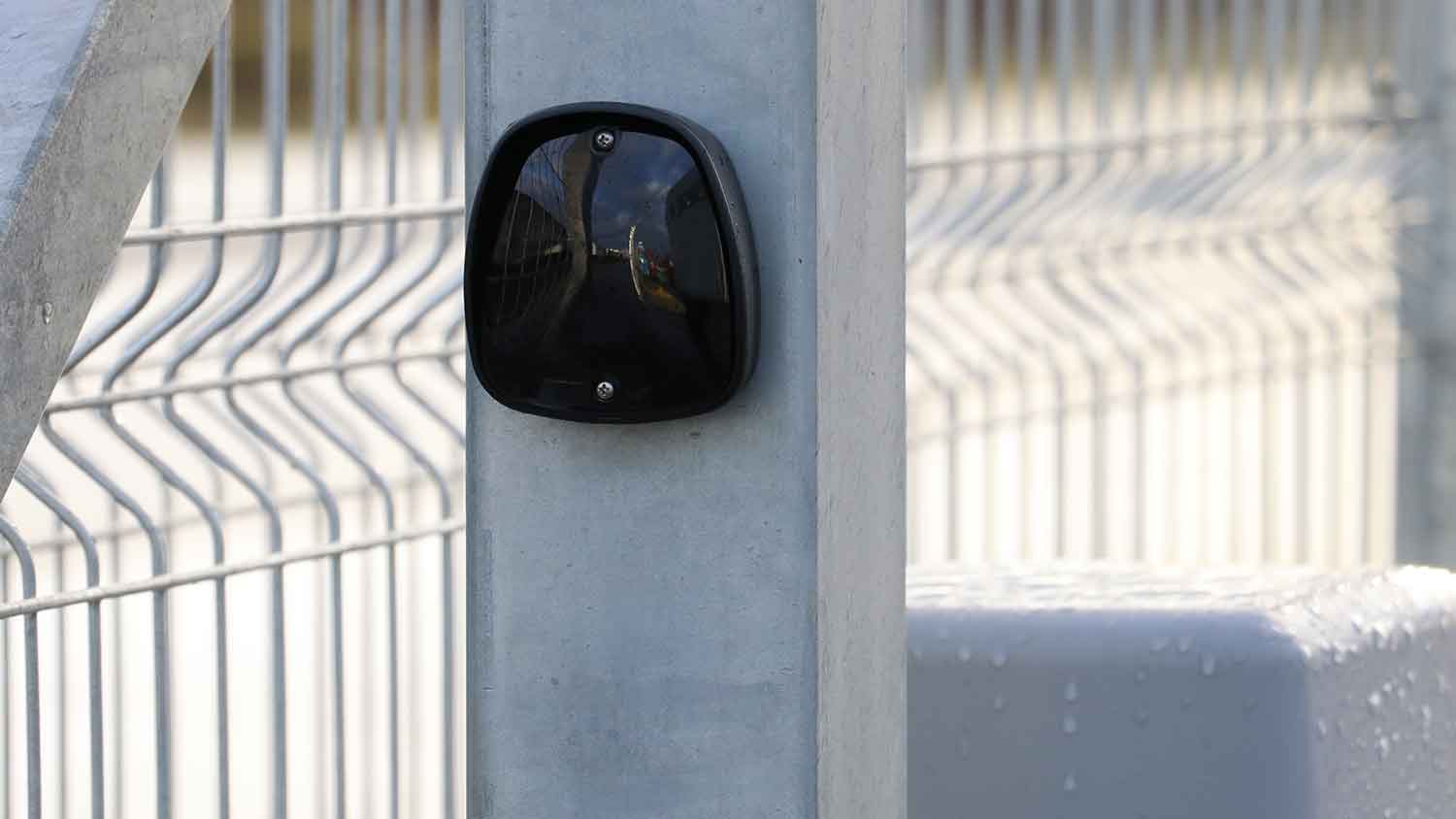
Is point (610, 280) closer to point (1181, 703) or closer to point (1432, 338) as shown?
point (1181, 703)

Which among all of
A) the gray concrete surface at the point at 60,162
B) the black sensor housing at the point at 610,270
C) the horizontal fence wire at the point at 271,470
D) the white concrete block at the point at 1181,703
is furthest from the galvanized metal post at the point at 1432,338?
the gray concrete surface at the point at 60,162

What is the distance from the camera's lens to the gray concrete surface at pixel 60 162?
4.09 feet

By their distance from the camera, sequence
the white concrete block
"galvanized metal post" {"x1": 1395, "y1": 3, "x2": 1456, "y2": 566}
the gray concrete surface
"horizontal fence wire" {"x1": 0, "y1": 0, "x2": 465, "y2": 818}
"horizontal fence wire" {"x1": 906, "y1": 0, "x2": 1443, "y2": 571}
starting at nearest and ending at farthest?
1. the gray concrete surface
2. the white concrete block
3. "horizontal fence wire" {"x1": 0, "y1": 0, "x2": 465, "y2": 818}
4. "horizontal fence wire" {"x1": 906, "y1": 0, "x2": 1443, "y2": 571}
5. "galvanized metal post" {"x1": 1395, "y1": 3, "x2": 1456, "y2": 566}

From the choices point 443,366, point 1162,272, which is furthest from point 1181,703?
point 1162,272

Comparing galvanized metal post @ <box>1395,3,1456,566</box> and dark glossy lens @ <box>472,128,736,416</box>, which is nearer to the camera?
dark glossy lens @ <box>472,128,736,416</box>

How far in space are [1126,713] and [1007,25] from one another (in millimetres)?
2558

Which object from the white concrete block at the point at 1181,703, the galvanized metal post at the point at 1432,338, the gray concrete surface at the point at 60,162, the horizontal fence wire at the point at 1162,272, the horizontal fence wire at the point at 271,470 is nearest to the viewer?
the gray concrete surface at the point at 60,162

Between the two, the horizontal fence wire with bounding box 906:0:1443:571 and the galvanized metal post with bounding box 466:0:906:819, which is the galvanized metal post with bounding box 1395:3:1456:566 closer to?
the horizontal fence wire with bounding box 906:0:1443:571

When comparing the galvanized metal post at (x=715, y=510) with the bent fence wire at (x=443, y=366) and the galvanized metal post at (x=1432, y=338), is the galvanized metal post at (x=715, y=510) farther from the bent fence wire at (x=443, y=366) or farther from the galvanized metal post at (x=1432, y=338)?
the galvanized metal post at (x=1432, y=338)

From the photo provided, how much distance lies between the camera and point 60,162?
4.17 ft

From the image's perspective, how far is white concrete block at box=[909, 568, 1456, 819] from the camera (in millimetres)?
2111

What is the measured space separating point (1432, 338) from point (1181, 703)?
140 inches

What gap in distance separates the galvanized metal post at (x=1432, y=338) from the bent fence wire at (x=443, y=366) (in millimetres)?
28

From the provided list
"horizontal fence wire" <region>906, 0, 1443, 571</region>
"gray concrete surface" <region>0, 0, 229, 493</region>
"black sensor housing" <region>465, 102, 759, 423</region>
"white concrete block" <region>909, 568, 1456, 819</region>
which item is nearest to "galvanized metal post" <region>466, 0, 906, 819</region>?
"black sensor housing" <region>465, 102, 759, 423</region>
